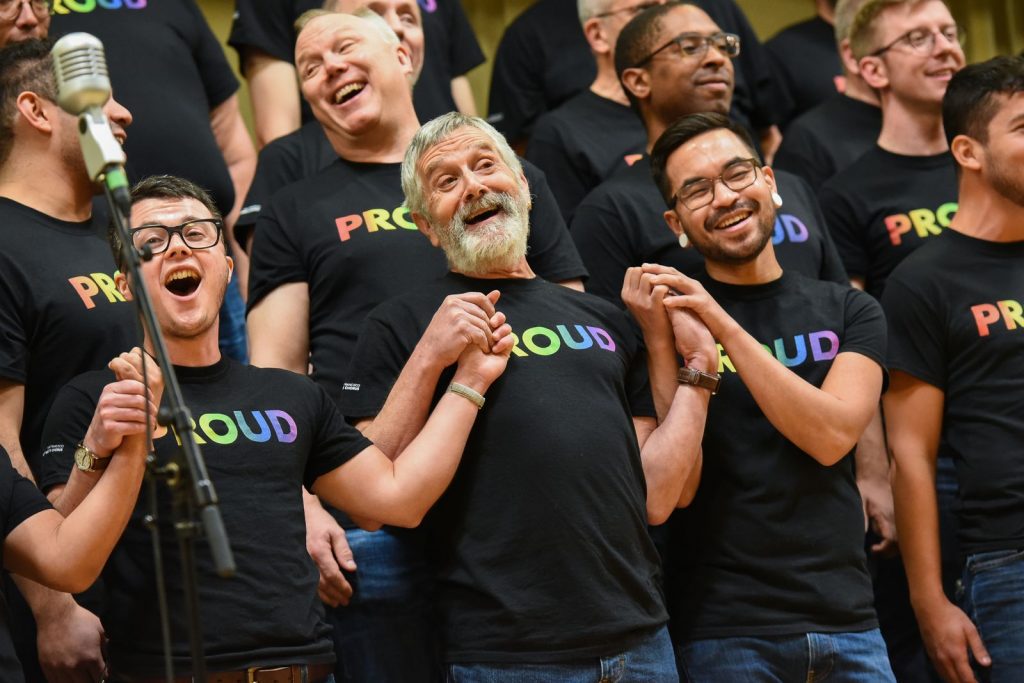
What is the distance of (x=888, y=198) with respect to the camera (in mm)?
3848

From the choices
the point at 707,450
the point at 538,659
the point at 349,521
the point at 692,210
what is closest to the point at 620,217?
the point at 692,210

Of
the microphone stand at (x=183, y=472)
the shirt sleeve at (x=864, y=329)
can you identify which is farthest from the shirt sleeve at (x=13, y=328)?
the shirt sleeve at (x=864, y=329)

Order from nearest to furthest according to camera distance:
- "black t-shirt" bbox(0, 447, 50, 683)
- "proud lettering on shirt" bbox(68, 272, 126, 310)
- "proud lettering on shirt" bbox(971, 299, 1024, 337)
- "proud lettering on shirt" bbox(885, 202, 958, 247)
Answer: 1. "black t-shirt" bbox(0, 447, 50, 683)
2. "proud lettering on shirt" bbox(68, 272, 126, 310)
3. "proud lettering on shirt" bbox(971, 299, 1024, 337)
4. "proud lettering on shirt" bbox(885, 202, 958, 247)

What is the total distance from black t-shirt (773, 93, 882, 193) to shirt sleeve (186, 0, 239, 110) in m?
1.62

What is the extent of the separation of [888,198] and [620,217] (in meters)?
0.87

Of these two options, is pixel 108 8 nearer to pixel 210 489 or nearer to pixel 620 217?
pixel 620 217

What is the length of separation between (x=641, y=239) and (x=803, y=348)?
0.51m

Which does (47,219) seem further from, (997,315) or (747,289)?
(997,315)

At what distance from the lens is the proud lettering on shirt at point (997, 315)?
329 cm

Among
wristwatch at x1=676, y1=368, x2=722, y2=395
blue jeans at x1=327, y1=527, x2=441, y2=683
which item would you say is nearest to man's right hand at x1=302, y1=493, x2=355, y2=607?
blue jeans at x1=327, y1=527, x2=441, y2=683

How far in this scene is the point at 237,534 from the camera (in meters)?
2.48

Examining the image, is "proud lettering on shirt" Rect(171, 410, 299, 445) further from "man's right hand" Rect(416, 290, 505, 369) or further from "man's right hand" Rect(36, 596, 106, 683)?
"man's right hand" Rect(36, 596, 106, 683)

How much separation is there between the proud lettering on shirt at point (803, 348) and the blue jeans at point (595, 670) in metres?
0.69

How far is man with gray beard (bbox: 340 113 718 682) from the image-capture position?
2.60 metres
